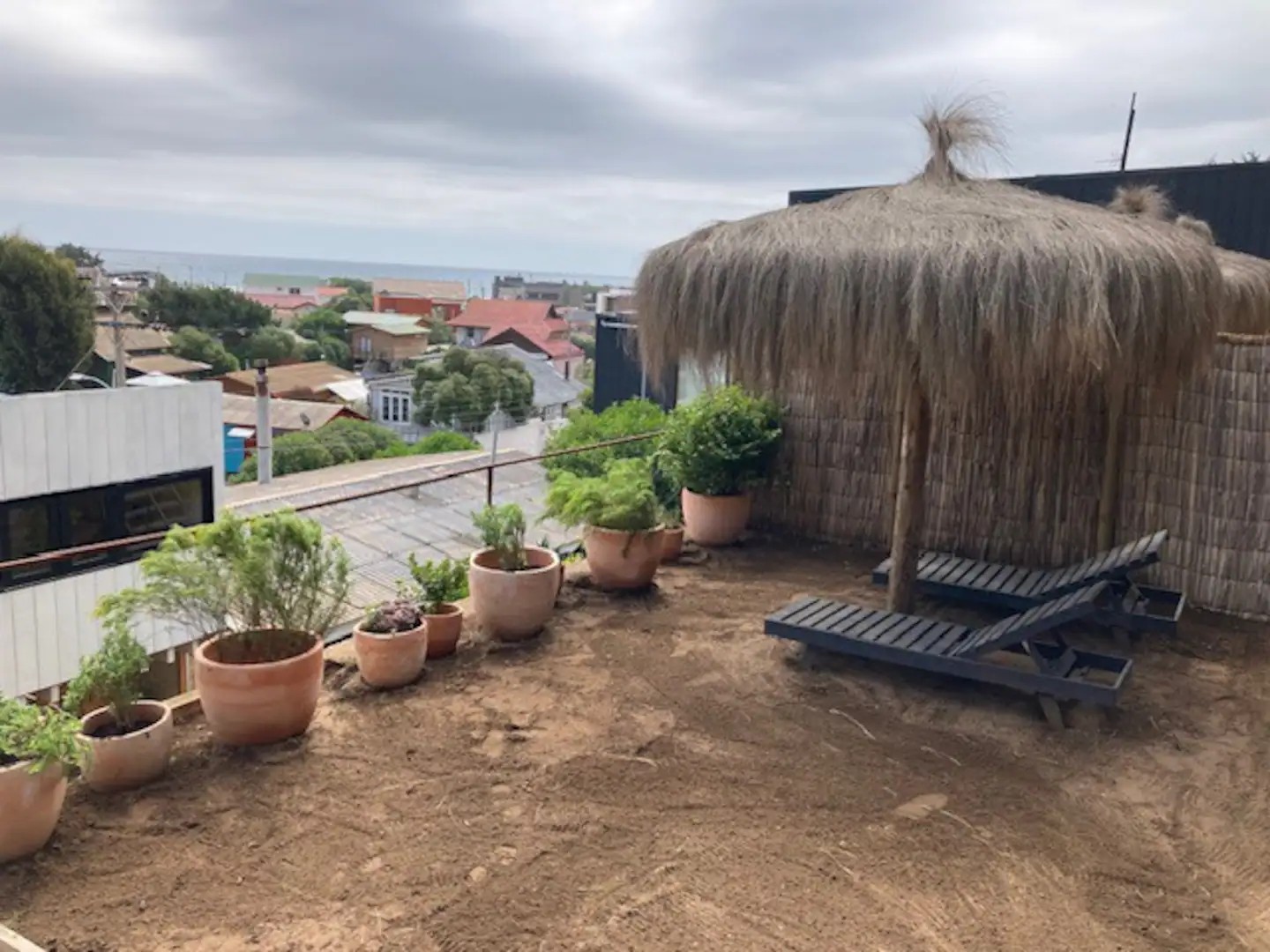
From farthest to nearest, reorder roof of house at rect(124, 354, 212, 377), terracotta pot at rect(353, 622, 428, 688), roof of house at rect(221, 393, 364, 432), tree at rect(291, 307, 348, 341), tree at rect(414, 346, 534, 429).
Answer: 1. tree at rect(291, 307, 348, 341)
2. tree at rect(414, 346, 534, 429)
3. roof of house at rect(221, 393, 364, 432)
4. roof of house at rect(124, 354, 212, 377)
5. terracotta pot at rect(353, 622, 428, 688)

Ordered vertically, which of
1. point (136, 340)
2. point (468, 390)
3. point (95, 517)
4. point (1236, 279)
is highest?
point (1236, 279)

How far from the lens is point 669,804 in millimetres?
3088

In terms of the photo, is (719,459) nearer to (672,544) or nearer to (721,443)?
(721,443)

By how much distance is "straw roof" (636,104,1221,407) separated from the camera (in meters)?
3.59

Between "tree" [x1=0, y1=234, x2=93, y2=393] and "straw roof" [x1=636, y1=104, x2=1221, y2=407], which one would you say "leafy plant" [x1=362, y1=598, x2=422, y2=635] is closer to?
"straw roof" [x1=636, y1=104, x2=1221, y2=407]

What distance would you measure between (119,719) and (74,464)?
783cm

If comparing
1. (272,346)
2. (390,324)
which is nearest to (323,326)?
(390,324)

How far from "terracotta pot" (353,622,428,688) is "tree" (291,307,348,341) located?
65.0 m

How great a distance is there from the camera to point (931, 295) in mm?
3650

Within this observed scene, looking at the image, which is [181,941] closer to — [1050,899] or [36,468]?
[1050,899]

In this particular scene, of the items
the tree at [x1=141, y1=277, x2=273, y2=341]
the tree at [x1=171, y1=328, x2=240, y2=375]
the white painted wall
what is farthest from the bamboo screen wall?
the tree at [x1=141, y1=277, x2=273, y2=341]

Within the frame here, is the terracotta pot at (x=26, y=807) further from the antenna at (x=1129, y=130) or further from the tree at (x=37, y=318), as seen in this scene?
the tree at (x=37, y=318)

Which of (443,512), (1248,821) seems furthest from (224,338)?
Answer: (1248,821)

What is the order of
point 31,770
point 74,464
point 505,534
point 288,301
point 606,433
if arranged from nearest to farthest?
point 31,770
point 505,534
point 74,464
point 606,433
point 288,301
